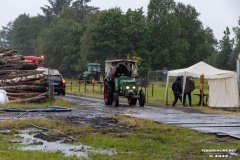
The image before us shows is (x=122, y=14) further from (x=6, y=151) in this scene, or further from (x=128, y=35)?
(x=6, y=151)

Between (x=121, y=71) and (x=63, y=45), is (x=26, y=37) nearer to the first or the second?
(x=63, y=45)

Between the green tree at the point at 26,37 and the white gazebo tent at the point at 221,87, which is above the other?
the green tree at the point at 26,37

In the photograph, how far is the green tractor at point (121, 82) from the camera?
92.7ft

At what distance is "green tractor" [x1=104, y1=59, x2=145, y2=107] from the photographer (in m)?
28.3

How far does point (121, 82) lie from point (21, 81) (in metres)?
5.49

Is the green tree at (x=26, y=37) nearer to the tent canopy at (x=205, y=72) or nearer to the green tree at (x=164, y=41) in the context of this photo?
the green tree at (x=164, y=41)

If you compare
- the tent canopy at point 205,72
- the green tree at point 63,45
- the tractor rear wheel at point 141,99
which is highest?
the green tree at point 63,45

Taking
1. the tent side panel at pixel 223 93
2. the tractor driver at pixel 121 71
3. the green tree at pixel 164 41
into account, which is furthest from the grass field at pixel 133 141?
the green tree at pixel 164 41

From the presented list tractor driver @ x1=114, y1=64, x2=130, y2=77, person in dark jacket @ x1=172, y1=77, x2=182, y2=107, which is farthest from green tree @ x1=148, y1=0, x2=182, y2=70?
tractor driver @ x1=114, y1=64, x2=130, y2=77

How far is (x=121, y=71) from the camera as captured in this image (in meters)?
29.3

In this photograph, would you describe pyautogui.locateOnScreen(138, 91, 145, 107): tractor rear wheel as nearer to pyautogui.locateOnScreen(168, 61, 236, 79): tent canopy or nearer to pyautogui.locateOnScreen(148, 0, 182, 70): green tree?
pyautogui.locateOnScreen(168, 61, 236, 79): tent canopy

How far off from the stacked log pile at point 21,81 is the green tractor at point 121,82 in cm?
362

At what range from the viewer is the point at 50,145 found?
12.1m

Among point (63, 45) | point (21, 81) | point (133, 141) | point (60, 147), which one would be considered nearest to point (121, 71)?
point (21, 81)
